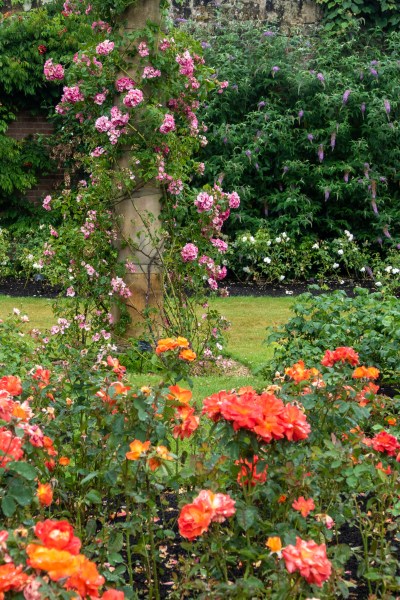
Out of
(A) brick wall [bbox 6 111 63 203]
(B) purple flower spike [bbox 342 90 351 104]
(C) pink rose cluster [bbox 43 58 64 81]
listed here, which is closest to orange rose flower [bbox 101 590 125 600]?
(C) pink rose cluster [bbox 43 58 64 81]

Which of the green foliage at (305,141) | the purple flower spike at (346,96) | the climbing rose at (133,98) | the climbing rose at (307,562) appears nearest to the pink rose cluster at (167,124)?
the climbing rose at (133,98)

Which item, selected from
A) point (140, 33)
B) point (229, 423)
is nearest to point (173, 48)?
point (140, 33)

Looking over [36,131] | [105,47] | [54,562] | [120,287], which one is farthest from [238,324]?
[54,562]

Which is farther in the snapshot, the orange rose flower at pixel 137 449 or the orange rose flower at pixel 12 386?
the orange rose flower at pixel 12 386

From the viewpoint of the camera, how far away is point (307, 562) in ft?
5.57

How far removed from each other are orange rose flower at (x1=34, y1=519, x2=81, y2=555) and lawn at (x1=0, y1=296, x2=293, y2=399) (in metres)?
3.47

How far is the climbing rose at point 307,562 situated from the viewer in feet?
5.57

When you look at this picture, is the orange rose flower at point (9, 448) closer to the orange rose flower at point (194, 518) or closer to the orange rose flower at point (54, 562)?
the orange rose flower at point (194, 518)

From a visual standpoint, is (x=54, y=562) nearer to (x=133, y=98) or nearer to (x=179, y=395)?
(x=179, y=395)

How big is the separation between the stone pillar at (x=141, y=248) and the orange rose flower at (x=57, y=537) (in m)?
4.54

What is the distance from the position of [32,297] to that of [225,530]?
289 inches

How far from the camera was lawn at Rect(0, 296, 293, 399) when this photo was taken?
5629 millimetres

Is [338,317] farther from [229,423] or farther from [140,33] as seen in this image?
→ [229,423]

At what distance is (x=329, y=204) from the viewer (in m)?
11.6
